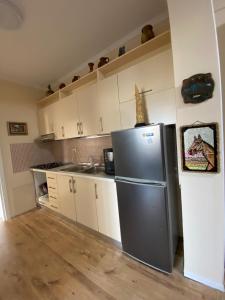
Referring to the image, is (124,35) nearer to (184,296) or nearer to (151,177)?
(151,177)

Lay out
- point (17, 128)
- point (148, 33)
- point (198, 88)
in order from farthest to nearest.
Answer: point (17, 128)
point (148, 33)
point (198, 88)

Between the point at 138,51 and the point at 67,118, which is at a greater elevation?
the point at 138,51

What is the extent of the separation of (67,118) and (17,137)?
3.81 feet

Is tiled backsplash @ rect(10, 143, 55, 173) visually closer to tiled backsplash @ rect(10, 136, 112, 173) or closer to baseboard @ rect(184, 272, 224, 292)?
tiled backsplash @ rect(10, 136, 112, 173)

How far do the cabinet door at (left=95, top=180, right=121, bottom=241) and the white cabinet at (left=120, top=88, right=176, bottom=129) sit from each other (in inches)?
31.3

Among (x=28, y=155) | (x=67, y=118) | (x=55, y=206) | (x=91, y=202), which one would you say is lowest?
(x=55, y=206)

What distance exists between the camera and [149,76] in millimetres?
1702

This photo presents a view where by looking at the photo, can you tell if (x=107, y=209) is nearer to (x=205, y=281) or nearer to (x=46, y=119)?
(x=205, y=281)

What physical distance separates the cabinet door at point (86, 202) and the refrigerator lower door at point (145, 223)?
19.2 inches

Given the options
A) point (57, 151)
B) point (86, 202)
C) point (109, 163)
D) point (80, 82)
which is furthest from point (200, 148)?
point (57, 151)

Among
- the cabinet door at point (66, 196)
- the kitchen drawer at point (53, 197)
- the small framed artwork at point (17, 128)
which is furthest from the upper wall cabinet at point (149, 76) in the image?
the small framed artwork at point (17, 128)

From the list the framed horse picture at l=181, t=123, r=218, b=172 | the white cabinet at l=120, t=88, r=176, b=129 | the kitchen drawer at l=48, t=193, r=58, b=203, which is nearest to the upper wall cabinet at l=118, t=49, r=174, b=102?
the white cabinet at l=120, t=88, r=176, b=129

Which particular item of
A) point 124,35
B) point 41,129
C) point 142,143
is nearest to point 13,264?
point 142,143

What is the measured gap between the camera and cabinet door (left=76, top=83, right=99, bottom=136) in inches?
89.4
